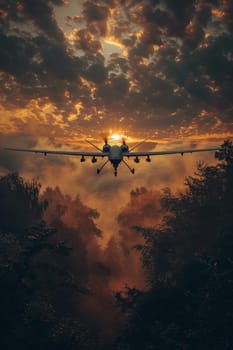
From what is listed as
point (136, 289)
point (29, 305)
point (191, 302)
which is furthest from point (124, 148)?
point (136, 289)

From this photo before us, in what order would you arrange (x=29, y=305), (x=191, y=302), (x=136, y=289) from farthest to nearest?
(x=136, y=289) → (x=29, y=305) → (x=191, y=302)

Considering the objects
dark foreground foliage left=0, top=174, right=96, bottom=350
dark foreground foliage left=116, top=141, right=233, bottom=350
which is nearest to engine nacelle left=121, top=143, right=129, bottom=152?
dark foreground foliage left=116, top=141, right=233, bottom=350

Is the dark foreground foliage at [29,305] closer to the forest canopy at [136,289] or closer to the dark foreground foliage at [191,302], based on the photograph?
the forest canopy at [136,289]

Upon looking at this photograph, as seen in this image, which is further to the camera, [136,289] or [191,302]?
[136,289]

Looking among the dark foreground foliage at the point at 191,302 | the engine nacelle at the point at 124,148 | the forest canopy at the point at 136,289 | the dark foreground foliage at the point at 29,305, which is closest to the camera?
the dark foreground foliage at the point at 191,302

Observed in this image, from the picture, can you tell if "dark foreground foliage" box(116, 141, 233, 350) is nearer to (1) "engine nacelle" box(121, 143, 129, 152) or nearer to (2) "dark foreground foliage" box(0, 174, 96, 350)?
(2) "dark foreground foliage" box(0, 174, 96, 350)

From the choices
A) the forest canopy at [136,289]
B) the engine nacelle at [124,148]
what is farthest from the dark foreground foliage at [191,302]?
the engine nacelle at [124,148]

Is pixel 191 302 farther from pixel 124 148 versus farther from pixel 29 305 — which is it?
pixel 29 305

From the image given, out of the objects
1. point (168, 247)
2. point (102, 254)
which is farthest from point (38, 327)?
point (102, 254)

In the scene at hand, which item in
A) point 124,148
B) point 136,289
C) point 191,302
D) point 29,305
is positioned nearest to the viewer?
point 124,148

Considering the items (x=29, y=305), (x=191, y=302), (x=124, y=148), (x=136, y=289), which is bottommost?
(x=136, y=289)

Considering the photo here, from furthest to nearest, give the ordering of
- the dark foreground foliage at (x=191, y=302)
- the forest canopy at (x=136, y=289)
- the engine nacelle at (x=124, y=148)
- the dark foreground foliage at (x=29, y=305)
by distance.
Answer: the dark foreground foliage at (x=29, y=305)
the engine nacelle at (x=124, y=148)
the forest canopy at (x=136, y=289)
the dark foreground foliage at (x=191, y=302)
